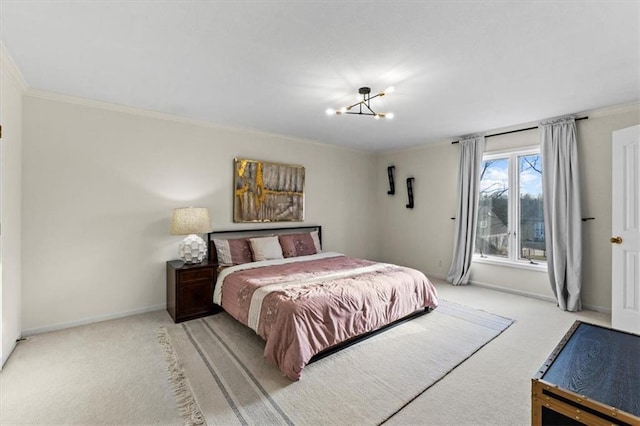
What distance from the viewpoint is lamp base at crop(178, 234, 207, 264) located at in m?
3.53

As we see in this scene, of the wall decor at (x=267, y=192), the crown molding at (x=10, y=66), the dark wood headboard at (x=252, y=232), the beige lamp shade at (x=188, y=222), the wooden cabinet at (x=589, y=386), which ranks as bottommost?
the wooden cabinet at (x=589, y=386)

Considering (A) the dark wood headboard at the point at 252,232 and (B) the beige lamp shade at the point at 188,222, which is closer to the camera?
(B) the beige lamp shade at the point at 188,222

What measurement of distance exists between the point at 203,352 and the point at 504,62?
11.9 ft

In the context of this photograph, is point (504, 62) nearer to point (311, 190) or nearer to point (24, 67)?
point (311, 190)

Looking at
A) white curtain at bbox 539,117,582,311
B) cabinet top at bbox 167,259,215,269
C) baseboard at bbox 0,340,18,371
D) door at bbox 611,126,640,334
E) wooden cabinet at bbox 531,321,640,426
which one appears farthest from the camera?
white curtain at bbox 539,117,582,311

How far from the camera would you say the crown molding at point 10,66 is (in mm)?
2234

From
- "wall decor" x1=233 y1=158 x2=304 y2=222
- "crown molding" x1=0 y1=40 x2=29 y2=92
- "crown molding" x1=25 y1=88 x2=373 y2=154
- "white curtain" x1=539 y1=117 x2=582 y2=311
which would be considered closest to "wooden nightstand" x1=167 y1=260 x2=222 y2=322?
"wall decor" x1=233 y1=158 x2=304 y2=222

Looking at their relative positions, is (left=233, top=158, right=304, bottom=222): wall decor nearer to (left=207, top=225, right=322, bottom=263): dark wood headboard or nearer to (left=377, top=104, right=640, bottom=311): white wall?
(left=207, top=225, right=322, bottom=263): dark wood headboard

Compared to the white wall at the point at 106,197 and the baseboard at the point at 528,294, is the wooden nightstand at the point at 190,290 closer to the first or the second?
the white wall at the point at 106,197

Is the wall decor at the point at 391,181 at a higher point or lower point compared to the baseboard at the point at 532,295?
higher

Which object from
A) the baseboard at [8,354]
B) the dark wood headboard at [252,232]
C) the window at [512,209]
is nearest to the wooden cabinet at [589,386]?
the window at [512,209]

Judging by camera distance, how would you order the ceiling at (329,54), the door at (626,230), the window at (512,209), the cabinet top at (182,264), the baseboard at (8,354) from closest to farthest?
the ceiling at (329,54) < the baseboard at (8,354) < the door at (626,230) < the cabinet top at (182,264) < the window at (512,209)

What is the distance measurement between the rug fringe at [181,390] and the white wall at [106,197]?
47.8 inches

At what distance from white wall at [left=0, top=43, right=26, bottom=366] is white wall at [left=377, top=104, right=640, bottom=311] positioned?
5517 mm
